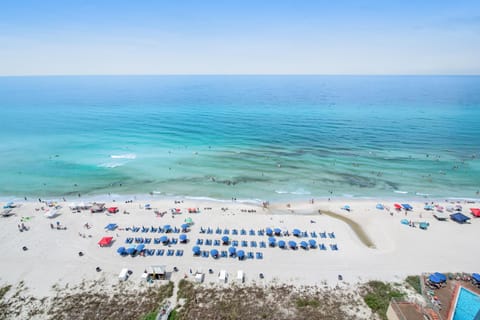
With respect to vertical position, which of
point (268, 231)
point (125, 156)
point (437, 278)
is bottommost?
point (268, 231)

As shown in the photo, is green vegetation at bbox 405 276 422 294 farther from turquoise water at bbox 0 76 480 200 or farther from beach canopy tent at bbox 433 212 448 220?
turquoise water at bbox 0 76 480 200

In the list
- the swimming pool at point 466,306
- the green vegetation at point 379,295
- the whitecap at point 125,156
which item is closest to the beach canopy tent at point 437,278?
the green vegetation at point 379,295

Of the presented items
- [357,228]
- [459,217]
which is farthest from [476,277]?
[459,217]

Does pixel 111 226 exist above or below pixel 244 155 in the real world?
below

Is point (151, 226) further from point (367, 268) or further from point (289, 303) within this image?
point (367, 268)

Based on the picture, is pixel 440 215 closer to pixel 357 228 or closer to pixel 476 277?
pixel 357 228

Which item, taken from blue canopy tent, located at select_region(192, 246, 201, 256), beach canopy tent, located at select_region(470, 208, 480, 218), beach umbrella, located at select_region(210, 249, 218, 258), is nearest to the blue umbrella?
beach umbrella, located at select_region(210, 249, 218, 258)

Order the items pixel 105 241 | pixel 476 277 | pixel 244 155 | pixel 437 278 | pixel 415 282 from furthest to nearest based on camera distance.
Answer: pixel 244 155 < pixel 105 241 < pixel 415 282 < pixel 476 277 < pixel 437 278
